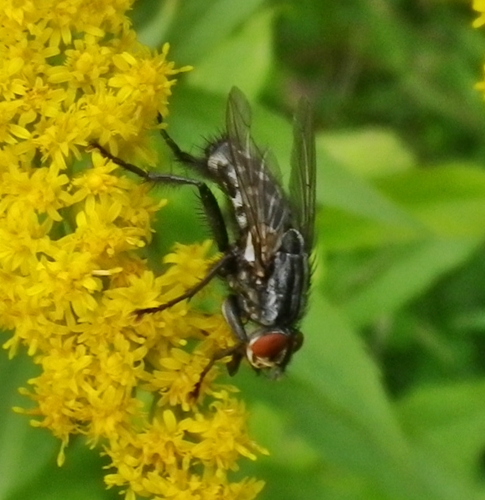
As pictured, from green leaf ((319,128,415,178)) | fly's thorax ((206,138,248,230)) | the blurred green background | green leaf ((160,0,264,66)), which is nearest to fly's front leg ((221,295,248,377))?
fly's thorax ((206,138,248,230))

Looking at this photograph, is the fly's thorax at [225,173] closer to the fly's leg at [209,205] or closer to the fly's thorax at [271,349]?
the fly's leg at [209,205]

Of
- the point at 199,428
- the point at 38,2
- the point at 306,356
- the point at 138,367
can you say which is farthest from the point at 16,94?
the point at 306,356

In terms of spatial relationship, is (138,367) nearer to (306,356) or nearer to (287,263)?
(287,263)

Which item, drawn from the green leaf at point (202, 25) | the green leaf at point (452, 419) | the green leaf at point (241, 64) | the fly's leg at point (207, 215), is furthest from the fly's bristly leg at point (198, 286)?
the green leaf at point (452, 419)

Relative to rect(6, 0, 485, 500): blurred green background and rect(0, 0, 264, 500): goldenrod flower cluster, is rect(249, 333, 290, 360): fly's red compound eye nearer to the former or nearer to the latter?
rect(0, 0, 264, 500): goldenrod flower cluster

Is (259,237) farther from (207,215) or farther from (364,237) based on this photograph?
(364,237)

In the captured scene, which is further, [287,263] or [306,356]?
[306,356]

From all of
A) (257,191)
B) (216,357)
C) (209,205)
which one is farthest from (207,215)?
(216,357)
